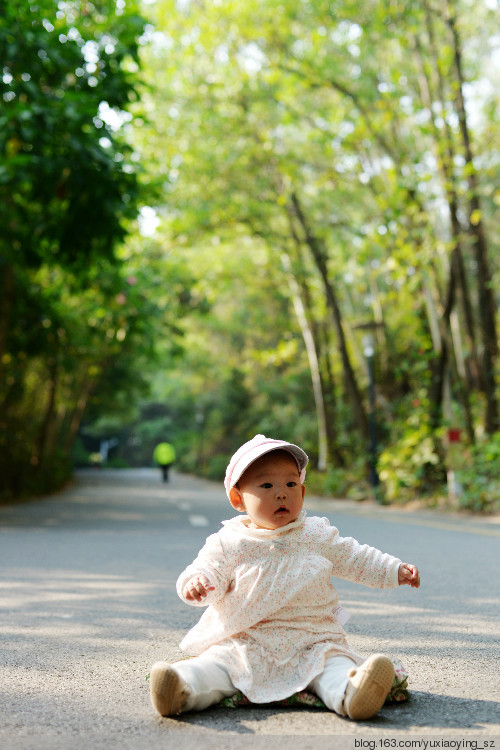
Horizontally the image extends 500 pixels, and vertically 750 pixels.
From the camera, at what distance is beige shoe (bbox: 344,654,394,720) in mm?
2791

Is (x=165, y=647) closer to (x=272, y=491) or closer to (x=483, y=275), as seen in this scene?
(x=272, y=491)

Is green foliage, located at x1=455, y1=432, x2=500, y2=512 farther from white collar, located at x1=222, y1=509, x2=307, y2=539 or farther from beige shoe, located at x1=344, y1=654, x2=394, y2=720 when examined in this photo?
beige shoe, located at x1=344, y1=654, x2=394, y2=720

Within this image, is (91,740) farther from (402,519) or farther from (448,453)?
(448,453)

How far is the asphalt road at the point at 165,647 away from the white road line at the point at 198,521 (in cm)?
280

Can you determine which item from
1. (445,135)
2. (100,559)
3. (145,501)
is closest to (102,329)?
(145,501)

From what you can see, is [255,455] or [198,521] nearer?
[255,455]

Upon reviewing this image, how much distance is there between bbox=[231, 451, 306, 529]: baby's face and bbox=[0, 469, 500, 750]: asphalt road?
0.66 m

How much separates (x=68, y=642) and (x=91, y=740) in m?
1.71

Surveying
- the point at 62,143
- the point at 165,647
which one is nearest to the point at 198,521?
the point at 62,143

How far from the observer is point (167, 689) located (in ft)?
9.39

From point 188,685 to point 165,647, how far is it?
123cm

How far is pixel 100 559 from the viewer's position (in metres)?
8.09

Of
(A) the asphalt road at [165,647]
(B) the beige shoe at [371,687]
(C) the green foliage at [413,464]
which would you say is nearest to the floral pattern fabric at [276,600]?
(A) the asphalt road at [165,647]

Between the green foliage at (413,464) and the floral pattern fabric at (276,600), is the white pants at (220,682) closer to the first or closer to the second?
the floral pattern fabric at (276,600)
